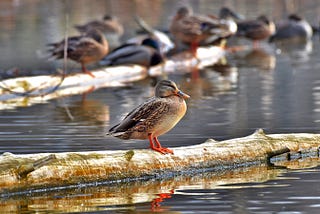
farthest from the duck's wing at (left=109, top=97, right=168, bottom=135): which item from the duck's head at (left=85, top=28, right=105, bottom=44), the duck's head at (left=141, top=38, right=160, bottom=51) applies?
the duck's head at (left=141, top=38, right=160, bottom=51)

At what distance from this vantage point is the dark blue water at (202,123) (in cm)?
848

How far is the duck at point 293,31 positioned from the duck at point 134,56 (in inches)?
344

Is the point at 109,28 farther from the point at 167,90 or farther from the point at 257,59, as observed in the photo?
the point at 167,90

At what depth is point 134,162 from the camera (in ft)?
30.3

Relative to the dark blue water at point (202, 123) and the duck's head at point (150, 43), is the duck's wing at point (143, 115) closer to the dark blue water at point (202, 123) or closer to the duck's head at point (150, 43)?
the dark blue water at point (202, 123)

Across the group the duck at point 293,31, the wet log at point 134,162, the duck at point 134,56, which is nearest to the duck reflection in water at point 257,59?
the duck at point 134,56

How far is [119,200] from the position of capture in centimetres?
863

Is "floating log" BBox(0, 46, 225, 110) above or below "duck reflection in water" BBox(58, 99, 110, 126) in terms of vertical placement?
above

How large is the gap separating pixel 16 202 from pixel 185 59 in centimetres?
1472

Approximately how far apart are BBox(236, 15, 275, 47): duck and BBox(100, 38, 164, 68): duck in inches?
255

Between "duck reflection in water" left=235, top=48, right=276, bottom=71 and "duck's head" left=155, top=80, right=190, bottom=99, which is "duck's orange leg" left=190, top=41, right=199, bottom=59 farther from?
"duck's head" left=155, top=80, right=190, bottom=99

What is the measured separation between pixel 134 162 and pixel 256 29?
60.7 feet

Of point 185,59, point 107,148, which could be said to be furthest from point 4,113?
point 185,59

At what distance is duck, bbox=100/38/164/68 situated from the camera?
68.6ft
